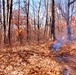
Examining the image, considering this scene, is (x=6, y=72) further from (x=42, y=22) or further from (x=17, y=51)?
(x=42, y=22)

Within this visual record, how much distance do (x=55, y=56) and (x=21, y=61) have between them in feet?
7.18

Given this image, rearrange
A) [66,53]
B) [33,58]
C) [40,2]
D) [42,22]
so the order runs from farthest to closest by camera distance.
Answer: [42,22] < [40,2] < [66,53] < [33,58]

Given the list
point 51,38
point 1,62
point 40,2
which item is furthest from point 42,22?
point 1,62

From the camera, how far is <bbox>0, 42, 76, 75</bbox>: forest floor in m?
8.48

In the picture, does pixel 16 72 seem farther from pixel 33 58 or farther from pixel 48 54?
pixel 48 54

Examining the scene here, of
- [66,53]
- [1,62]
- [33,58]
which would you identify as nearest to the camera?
[1,62]

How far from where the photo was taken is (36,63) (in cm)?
939

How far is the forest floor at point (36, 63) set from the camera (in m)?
8.48

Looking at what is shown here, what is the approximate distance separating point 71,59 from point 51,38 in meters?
5.61

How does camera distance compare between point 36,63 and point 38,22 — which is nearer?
point 36,63

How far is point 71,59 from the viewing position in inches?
416

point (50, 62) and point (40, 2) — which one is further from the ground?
point (40, 2)

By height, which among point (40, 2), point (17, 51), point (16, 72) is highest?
point (40, 2)

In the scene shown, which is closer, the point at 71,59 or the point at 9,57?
the point at 9,57
